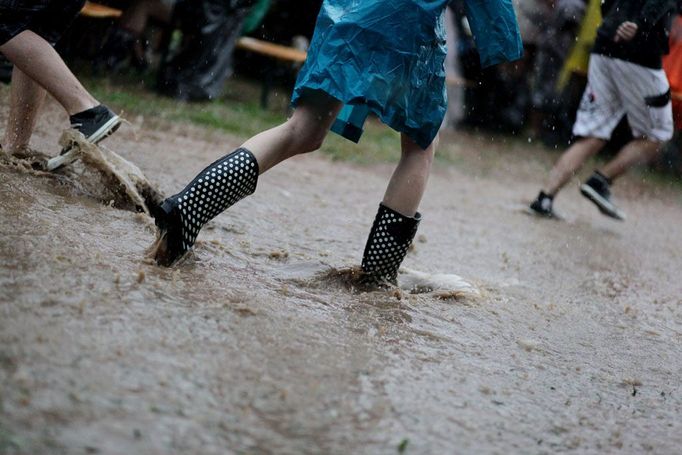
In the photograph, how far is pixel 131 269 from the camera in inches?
102

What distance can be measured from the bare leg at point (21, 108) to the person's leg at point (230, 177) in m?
1.34

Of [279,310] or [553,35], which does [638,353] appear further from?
[553,35]

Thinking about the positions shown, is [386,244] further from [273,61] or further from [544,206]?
[273,61]

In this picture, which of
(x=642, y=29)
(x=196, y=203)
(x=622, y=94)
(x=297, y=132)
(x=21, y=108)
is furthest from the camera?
(x=622, y=94)

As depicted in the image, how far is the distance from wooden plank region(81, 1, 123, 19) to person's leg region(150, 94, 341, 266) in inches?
184

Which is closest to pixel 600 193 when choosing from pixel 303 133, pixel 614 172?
pixel 614 172

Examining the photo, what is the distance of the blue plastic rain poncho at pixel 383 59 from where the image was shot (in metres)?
2.77

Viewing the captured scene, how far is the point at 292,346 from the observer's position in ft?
7.66

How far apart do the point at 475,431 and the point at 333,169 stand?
4.40 m

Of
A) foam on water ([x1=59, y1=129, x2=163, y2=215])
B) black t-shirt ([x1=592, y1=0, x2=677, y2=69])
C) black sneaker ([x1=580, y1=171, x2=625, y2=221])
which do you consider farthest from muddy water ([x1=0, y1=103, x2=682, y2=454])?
black t-shirt ([x1=592, y1=0, x2=677, y2=69])

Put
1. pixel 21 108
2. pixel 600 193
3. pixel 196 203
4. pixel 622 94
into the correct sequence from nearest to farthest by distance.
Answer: pixel 196 203, pixel 21 108, pixel 622 94, pixel 600 193

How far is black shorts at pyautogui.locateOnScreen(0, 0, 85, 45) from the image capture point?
344 cm

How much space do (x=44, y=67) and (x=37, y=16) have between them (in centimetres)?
23

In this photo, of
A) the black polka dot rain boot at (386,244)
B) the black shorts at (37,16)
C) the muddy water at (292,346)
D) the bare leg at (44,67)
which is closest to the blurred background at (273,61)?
the black shorts at (37,16)
